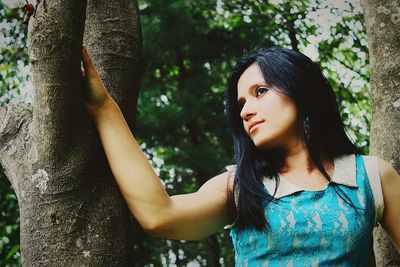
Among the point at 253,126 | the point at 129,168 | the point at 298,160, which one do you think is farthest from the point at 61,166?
the point at 298,160

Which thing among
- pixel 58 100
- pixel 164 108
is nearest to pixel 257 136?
pixel 58 100

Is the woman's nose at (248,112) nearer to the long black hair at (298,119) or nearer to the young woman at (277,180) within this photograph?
the young woman at (277,180)

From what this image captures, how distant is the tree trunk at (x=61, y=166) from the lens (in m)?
1.25

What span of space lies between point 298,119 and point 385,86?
678 millimetres

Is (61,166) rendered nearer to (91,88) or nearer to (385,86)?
(91,88)

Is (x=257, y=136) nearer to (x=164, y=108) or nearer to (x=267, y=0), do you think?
(x=267, y=0)

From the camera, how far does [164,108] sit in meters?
8.38

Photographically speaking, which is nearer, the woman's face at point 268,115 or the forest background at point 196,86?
the woman's face at point 268,115

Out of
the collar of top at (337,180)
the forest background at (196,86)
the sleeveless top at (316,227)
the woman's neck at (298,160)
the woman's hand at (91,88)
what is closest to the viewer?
the woman's hand at (91,88)

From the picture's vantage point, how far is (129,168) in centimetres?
139

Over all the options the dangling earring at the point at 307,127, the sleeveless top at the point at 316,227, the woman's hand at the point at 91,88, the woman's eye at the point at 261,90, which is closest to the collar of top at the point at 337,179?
the sleeveless top at the point at 316,227

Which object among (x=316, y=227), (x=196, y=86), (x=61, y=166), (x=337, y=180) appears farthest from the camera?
(x=196, y=86)

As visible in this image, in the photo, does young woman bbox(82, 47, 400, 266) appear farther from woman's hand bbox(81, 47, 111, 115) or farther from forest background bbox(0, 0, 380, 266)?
forest background bbox(0, 0, 380, 266)

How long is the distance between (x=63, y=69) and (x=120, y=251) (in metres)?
0.55
